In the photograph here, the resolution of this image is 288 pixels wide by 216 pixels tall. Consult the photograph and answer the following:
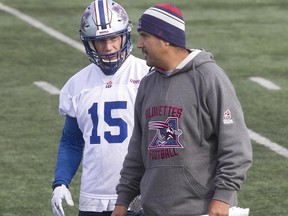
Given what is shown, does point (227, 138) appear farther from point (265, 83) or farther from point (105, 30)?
point (265, 83)

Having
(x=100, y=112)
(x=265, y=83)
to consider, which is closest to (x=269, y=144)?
(x=265, y=83)

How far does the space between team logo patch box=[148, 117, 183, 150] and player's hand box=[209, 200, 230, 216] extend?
1.19 feet

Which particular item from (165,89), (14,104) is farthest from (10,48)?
(165,89)

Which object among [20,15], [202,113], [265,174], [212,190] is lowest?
[20,15]

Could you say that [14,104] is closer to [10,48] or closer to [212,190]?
[10,48]

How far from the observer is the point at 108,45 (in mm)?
7141

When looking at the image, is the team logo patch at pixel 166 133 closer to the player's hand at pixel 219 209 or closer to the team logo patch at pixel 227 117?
the team logo patch at pixel 227 117

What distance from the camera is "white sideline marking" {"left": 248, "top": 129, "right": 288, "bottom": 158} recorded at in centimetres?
1190

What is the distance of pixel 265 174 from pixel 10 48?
23.9 feet

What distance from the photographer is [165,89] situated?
6.04 m

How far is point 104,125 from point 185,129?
1.25 meters

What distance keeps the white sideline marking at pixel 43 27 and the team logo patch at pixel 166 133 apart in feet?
37.4

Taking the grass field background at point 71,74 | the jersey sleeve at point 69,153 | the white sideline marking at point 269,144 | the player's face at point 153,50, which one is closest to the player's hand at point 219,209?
the player's face at point 153,50

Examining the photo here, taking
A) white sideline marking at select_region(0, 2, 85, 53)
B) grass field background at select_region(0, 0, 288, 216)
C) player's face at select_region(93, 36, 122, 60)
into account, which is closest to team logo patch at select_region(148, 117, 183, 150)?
player's face at select_region(93, 36, 122, 60)
